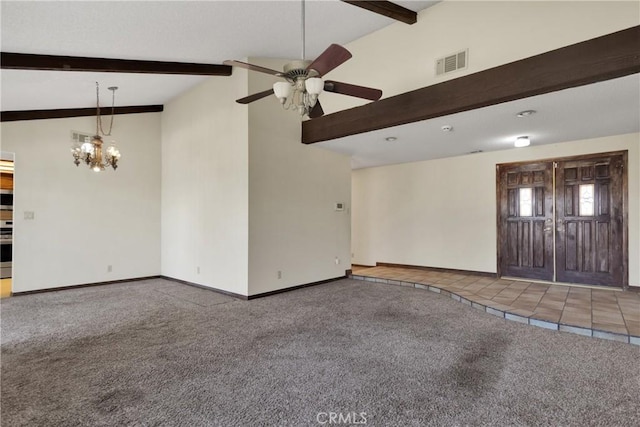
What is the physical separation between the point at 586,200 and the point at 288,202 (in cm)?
495

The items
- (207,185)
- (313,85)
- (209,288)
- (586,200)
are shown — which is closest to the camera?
(313,85)

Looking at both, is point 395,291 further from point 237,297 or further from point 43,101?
point 43,101

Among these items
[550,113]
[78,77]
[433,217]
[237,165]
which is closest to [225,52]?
[237,165]

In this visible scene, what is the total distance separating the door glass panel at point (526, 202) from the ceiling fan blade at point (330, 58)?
495 centimetres

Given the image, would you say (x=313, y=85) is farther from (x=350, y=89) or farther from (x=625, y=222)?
(x=625, y=222)

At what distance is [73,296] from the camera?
5.37 metres

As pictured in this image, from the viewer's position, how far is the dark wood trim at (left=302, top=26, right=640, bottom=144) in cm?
297

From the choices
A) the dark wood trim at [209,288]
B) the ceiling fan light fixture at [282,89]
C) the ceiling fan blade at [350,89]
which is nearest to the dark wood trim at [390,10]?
the ceiling fan blade at [350,89]

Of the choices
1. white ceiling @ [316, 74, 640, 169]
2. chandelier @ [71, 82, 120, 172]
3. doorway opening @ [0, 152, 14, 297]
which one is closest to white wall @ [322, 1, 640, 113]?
white ceiling @ [316, 74, 640, 169]

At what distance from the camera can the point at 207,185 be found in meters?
5.80

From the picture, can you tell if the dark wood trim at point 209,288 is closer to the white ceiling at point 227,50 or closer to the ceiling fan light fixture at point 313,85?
the white ceiling at point 227,50

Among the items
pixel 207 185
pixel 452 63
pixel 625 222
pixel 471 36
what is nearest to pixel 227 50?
pixel 207 185

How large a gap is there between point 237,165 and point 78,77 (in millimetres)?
2452

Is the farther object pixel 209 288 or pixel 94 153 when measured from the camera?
pixel 209 288
